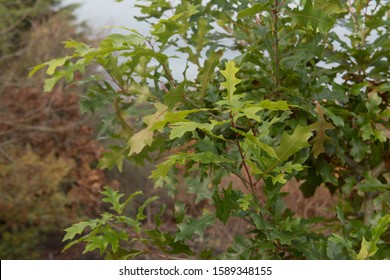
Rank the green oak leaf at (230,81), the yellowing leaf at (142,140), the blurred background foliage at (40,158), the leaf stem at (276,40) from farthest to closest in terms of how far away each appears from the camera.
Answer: the blurred background foliage at (40,158), the yellowing leaf at (142,140), the leaf stem at (276,40), the green oak leaf at (230,81)

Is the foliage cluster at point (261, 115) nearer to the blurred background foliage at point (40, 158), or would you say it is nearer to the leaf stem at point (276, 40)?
the leaf stem at point (276, 40)

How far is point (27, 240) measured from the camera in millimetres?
8180

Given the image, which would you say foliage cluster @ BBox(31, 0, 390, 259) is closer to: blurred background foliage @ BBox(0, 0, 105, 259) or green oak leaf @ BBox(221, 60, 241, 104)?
green oak leaf @ BBox(221, 60, 241, 104)

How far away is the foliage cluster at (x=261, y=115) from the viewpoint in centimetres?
178

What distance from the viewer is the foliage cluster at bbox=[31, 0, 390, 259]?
1783 millimetres

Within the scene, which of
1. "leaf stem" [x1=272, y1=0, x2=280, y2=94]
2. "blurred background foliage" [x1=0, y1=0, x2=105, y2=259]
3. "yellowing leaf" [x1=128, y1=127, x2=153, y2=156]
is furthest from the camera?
"blurred background foliage" [x1=0, y1=0, x2=105, y2=259]

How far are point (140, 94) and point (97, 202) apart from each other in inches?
302

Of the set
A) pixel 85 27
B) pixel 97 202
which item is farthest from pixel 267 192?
pixel 85 27

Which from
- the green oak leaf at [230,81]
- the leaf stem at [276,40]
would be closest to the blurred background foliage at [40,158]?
the leaf stem at [276,40]

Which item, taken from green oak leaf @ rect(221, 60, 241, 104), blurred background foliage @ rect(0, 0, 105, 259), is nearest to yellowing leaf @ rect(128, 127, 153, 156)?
green oak leaf @ rect(221, 60, 241, 104)

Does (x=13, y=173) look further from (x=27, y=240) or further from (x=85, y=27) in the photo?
(x=85, y=27)

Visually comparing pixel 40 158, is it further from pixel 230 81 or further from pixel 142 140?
pixel 230 81

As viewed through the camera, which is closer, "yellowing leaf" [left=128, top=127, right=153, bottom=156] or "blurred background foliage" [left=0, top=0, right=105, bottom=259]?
"yellowing leaf" [left=128, top=127, right=153, bottom=156]

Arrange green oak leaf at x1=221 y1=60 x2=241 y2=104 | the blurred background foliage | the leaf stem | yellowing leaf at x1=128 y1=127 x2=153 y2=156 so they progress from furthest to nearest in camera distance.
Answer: the blurred background foliage
yellowing leaf at x1=128 y1=127 x2=153 y2=156
the leaf stem
green oak leaf at x1=221 y1=60 x2=241 y2=104
